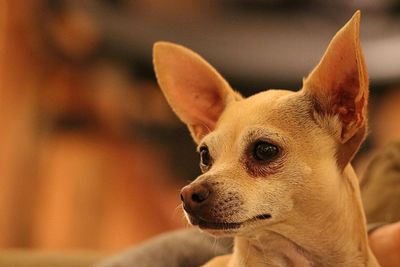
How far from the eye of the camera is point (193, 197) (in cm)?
88

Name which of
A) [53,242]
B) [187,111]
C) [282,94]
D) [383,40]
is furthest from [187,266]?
[53,242]

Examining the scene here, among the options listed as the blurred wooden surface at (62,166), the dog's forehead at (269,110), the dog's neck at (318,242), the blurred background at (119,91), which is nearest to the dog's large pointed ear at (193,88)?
the dog's forehead at (269,110)

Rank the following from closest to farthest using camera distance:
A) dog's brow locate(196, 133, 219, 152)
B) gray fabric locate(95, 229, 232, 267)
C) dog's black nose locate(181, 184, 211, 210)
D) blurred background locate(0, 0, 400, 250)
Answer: dog's black nose locate(181, 184, 211, 210), dog's brow locate(196, 133, 219, 152), gray fabric locate(95, 229, 232, 267), blurred background locate(0, 0, 400, 250)

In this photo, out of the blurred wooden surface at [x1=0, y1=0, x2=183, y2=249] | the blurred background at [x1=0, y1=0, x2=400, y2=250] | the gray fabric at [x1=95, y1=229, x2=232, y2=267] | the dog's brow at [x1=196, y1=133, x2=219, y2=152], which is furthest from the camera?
the blurred wooden surface at [x1=0, y1=0, x2=183, y2=249]

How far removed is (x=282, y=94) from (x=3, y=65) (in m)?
2.20

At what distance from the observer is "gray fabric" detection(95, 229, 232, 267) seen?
1.30 meters

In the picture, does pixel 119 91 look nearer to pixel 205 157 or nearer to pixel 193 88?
pixel 193 88

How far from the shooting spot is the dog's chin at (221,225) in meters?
0.88

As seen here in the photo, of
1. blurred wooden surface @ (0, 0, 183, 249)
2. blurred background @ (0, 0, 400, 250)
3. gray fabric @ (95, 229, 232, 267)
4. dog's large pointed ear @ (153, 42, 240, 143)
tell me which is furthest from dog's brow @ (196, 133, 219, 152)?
blurred wooden surface @ (0, 0, 183, 249)

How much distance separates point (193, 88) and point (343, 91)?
0.26m

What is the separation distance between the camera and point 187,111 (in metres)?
1.12

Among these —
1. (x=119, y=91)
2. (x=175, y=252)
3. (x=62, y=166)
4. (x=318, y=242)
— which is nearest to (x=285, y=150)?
(x=318, y=242)

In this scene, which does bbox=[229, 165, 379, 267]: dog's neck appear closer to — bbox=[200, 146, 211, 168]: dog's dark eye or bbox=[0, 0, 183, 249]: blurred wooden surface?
bbox=[200, 146, 211, 168]: dog's dark eye

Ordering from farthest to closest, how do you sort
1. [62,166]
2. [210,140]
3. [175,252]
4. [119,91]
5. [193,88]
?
[62,166]
[119,91]
[175,252]
[193,88]
[210,140]
